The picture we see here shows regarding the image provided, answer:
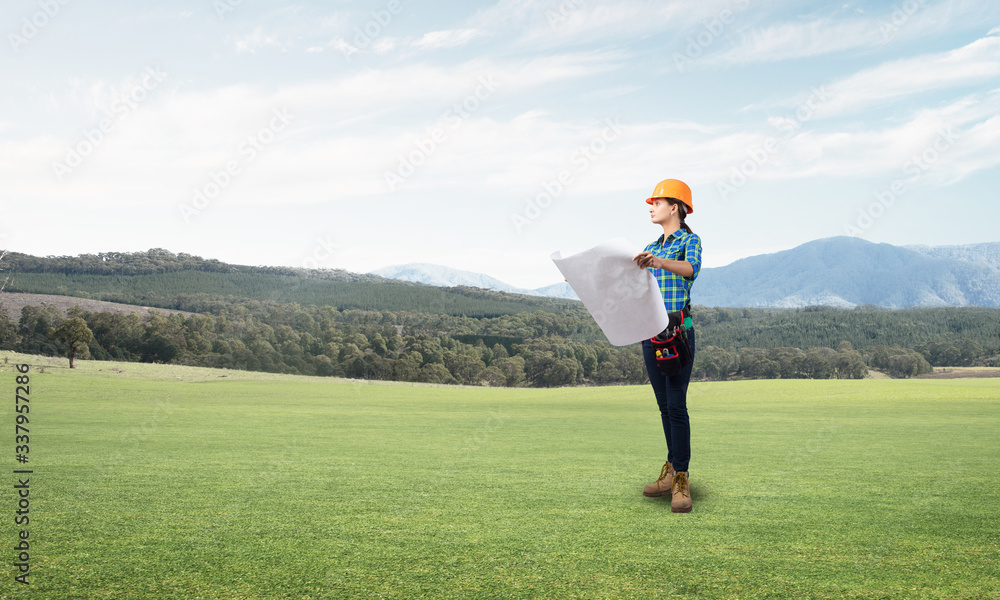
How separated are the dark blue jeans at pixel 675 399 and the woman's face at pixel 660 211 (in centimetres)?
101

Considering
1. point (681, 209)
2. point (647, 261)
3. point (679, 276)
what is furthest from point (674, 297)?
point (681, 209)

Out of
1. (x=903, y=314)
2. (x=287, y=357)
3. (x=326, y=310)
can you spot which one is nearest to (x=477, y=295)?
(x=326, y=310)

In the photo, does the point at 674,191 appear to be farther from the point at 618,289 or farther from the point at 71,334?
the point at 71,334

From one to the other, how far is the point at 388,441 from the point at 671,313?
24.5 feet

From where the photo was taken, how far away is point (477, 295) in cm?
18562

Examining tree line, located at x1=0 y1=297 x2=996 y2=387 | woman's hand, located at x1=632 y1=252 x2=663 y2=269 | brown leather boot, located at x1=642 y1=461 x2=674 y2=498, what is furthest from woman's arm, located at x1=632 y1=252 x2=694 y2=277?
tree line, located at x1=0 y1=297 x2=996 y2=387

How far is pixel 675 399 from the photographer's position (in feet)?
17.7

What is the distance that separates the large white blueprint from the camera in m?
4.87

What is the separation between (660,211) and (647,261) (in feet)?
2.61

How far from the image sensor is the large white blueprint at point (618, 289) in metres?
4.87

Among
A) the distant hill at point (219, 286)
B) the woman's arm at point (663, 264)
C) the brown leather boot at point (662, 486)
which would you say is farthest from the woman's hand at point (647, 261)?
the distant hill at point (219, 286)

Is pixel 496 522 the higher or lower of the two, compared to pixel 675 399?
lower

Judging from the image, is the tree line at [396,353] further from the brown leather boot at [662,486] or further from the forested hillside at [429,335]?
the brown leather boot at [662,486]

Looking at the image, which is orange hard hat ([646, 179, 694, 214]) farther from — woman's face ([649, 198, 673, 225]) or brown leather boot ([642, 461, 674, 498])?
brown leather boot ([642, 461, 674, 498])
